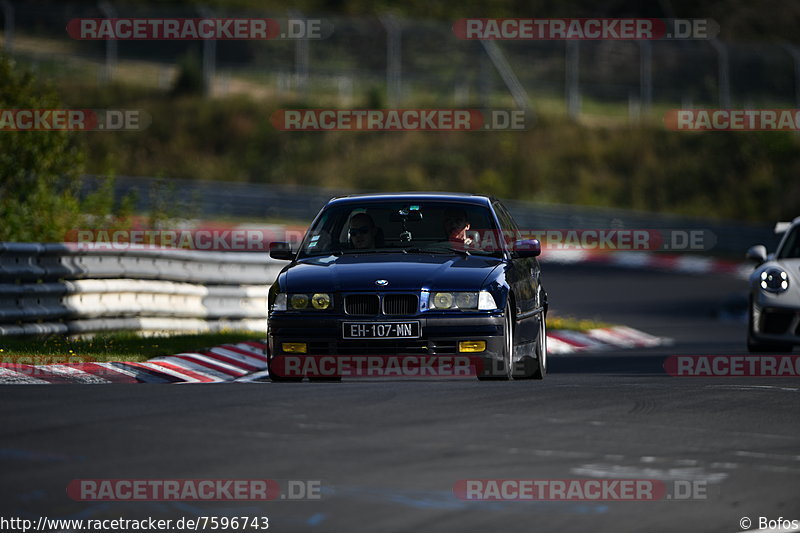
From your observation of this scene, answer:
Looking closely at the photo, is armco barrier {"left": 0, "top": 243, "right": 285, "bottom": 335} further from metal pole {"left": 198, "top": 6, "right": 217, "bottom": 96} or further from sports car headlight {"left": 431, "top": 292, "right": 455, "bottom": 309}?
metal pole {"left": 198, "top": 6, "right": 217, "bottom": 96}

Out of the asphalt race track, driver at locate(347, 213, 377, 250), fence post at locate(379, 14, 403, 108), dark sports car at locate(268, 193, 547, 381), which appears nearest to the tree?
driver at locate(347, 213, 377, 250)

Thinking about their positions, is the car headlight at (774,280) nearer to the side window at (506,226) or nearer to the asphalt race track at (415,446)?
the side window at (506,226)

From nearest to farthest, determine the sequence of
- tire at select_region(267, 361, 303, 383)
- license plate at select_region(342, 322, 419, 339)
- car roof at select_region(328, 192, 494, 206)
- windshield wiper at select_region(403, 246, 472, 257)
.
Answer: license plate at select_region(342, 322, 419, 339)
tire at select_region(267, 361, 303, 383)
windshield wiper at select_region(403, 246, 472, 257)
car roof at select_region(328, 192, 494, 206)

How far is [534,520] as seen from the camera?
242 inches

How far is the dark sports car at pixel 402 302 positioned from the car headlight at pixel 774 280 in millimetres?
4319

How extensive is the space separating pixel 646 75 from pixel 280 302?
122ft

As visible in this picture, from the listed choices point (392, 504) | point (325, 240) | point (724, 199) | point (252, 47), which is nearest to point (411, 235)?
point (325, 240)

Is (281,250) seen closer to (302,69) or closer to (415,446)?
(415,446)

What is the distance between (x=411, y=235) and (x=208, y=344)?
12.2ft

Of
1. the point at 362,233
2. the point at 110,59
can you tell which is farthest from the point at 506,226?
the point at 110,59

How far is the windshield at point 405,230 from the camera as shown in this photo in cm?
1166

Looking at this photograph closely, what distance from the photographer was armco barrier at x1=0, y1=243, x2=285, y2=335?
14.2 meters

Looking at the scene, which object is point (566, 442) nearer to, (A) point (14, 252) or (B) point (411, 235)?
(B) point (411, 235)

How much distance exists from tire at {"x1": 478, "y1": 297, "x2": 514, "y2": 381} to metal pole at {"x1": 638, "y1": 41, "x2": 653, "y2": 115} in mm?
33690
